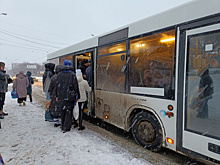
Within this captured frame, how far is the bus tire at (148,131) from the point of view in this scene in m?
3.40

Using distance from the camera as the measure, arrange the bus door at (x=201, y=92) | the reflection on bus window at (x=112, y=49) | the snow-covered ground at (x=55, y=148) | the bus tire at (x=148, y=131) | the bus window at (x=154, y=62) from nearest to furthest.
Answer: the bus door at (x=201, y=92)
the snow-covered ground at (x=55, y=148)
the bus window at (x=154, y=62)
the bus tire at (x=148, y=131)
the reflection on bus window at (x=112, y=49)

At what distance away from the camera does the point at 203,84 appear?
8.93 ft

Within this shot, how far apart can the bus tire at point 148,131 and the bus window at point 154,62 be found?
66cm

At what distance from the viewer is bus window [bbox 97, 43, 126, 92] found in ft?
14.1

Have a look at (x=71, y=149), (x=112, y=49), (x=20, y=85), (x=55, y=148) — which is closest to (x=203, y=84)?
(x=112, y=49)

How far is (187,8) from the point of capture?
2895 millimetres

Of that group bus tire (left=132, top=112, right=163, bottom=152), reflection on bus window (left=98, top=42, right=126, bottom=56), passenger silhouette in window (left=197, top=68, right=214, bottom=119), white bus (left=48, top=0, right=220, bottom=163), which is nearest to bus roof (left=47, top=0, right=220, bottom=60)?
white bus (left=48, top=0, right=220, bottom=163)

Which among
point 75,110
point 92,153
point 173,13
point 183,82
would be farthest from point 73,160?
point 173,13

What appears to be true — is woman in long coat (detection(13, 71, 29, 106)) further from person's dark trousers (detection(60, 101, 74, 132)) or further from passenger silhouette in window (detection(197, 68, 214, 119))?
passenger silhouette in window (detection(197, 68, 214, 119))

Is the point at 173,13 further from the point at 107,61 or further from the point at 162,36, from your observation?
the point at 107,61

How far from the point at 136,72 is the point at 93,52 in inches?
85.8

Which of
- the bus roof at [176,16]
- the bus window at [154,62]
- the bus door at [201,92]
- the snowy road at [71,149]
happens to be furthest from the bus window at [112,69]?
the bus door at [201,92]

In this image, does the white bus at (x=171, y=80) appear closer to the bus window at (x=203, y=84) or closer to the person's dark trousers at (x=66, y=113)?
the bus window at (x=203, y=84)

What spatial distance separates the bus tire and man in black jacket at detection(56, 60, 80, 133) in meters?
1.81
